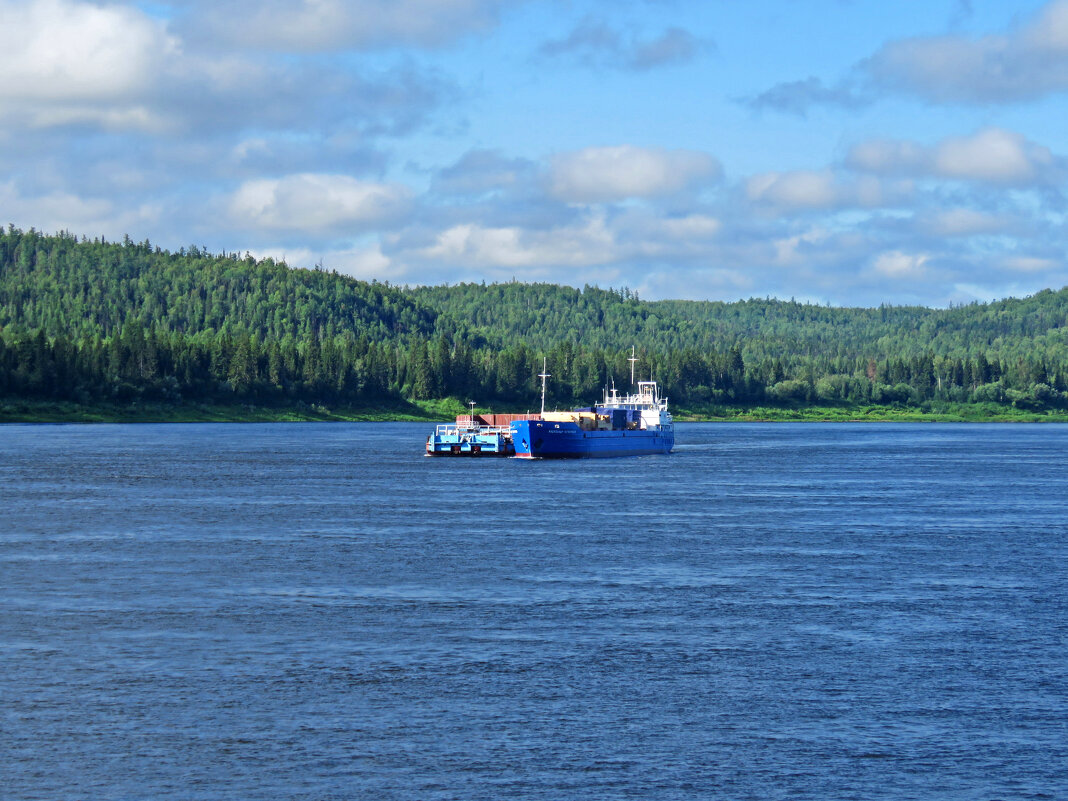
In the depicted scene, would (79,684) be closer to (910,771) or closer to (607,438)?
(910,771)

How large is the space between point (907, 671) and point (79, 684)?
2733cm

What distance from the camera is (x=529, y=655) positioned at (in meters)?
44.8

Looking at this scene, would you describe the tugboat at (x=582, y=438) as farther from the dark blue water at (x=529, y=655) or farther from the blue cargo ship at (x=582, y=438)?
the dark blue water at (x=529, y=655)

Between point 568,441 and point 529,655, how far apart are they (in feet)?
438

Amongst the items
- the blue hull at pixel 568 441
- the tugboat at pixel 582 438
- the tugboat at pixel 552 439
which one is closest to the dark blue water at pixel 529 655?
the blue hull at pixel 568 441

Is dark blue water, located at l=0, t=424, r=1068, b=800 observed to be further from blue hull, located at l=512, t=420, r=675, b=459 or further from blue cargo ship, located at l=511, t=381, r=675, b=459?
blue cargo ship, located at l=511, t=381, r=675, b=459

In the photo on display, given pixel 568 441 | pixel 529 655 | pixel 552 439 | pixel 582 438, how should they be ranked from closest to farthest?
pixel 529 655, pixel 552 439, pixel 568 441, pixel 582 438

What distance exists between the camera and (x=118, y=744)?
34.5 meters

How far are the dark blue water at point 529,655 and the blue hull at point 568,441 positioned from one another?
78.8 meters

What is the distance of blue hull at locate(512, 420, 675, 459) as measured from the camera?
575ft

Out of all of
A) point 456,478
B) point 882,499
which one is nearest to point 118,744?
point 882,499

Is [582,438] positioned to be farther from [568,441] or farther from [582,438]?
[568,441]

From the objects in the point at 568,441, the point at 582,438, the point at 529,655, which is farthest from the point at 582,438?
the point at 529,655

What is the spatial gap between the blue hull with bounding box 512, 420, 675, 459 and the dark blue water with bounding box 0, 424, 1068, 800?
78.8 metres
